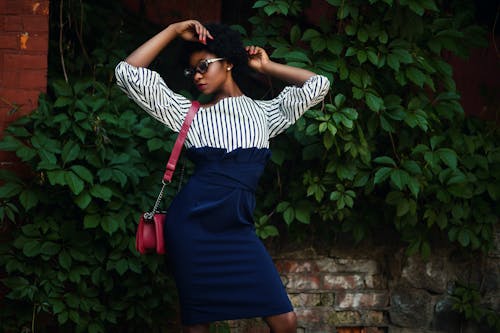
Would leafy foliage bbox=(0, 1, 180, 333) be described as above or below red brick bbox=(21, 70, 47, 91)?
below

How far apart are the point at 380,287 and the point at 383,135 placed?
39.1 inches

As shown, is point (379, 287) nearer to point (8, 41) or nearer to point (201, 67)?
point (201, 67)

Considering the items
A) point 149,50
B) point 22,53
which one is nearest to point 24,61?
point 22,53

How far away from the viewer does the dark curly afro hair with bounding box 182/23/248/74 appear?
11.8 feet

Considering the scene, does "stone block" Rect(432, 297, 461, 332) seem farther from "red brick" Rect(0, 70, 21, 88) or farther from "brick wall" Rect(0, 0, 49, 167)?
"red brick" Rect(0, 70, 21, 88)

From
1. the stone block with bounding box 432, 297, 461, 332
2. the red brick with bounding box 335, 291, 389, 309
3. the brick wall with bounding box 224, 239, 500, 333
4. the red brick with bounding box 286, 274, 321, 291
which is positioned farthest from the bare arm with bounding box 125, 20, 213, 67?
the stone block with bounding box 432, 297, 461, 332

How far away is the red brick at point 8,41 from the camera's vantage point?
4.33m

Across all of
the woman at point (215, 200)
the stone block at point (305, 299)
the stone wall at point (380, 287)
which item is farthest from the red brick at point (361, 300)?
the woman at point (215, 200)

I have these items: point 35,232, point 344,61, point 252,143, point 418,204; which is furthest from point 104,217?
point 418,204

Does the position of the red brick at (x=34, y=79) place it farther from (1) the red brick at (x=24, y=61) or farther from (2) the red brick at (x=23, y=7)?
(2) the red brick at (x=23, y=7)

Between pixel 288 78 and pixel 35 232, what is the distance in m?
1.58

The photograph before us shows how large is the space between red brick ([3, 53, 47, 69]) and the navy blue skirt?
137 cm

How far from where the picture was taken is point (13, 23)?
4.34 meters

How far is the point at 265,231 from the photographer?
4.60 metres
